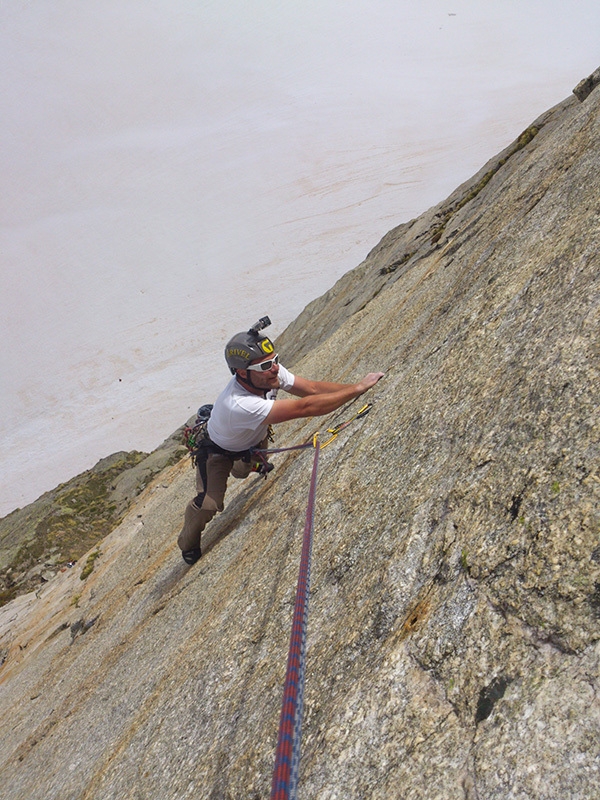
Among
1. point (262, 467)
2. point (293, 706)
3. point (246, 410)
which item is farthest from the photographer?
point (262, 467)

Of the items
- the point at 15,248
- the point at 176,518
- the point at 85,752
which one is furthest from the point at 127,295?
the point at 85,752

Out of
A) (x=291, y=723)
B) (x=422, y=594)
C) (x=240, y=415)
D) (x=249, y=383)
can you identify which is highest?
(x=249, y=383)

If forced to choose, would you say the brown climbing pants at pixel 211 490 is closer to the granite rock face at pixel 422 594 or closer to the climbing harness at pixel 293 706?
the granite rock face at pixel 422 594

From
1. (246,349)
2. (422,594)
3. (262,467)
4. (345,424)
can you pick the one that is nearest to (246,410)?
(246,349)

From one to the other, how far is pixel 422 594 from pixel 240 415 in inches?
143

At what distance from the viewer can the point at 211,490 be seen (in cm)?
796

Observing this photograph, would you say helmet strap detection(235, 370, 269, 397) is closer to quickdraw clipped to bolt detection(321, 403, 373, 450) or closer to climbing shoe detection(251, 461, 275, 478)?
quickdraw clipped to bolt detection(321, 403, 373, 450)

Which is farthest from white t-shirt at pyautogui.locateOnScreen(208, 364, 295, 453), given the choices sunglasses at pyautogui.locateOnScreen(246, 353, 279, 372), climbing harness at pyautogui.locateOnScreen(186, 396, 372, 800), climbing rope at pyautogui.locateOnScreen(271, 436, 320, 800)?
climbing rope at pyautogui.locateOnScreen(271, 436, 320, 800)

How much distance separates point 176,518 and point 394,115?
71.5 metres

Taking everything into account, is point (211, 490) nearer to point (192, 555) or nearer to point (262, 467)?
point (262, 467)

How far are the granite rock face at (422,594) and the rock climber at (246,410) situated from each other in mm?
425

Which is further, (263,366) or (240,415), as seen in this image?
(240,415)

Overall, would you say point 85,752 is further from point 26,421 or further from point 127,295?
point 127,295

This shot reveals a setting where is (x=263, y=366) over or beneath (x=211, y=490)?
over
